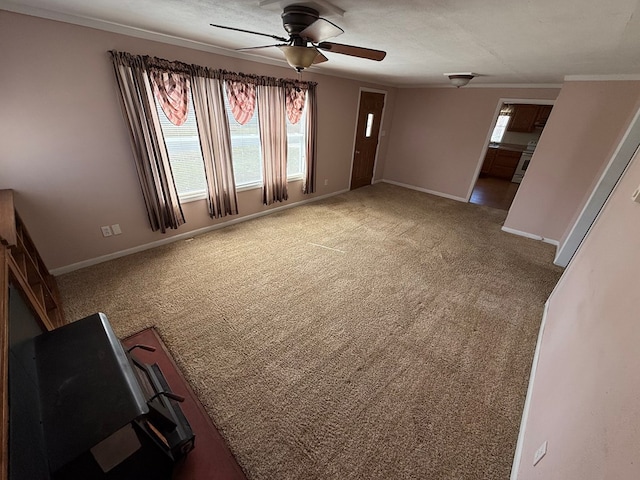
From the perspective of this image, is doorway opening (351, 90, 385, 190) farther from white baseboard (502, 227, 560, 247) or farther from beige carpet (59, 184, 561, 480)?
white baseboard (502, 227, 560, 247)

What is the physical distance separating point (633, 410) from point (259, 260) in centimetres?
Answer: 278

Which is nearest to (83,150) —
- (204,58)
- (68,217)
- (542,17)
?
(68,217)

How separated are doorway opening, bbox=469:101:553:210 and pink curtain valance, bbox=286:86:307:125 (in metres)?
4.59

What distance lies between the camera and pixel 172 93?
8.63 ft

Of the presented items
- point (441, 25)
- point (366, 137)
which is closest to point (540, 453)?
point (441, 25)

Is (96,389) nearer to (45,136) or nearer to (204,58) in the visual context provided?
(45,136)

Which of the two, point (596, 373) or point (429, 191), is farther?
point (429, 191)

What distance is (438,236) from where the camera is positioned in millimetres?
3809

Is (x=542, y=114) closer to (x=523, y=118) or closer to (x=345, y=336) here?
(x=523, y=118)

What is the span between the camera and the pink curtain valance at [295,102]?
3.71 m

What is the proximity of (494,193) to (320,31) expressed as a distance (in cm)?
608

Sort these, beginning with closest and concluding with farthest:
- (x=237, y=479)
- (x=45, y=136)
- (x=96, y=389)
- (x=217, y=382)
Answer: (x=96, y=389) → (x=237, y=479) → (x=217, y=382) → (x=45, y=136)

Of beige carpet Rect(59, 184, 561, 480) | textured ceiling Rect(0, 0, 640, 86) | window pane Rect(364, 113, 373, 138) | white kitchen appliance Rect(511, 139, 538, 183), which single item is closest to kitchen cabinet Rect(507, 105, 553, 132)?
white kitchen appliance Rect(511, 139, 538, 183)

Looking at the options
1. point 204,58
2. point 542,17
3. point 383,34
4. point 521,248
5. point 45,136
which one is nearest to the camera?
point 542,17
